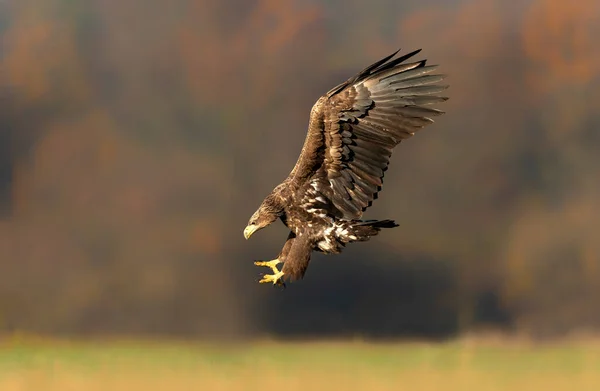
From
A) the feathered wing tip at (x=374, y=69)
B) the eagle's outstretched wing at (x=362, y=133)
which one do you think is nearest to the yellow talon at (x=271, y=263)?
the eagle's outstretched wing at (x=362, y=133)

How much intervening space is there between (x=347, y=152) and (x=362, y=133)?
37 centimetres

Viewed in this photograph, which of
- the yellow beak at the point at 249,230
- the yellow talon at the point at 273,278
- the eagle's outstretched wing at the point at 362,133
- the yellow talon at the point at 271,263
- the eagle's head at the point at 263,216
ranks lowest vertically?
the yellow talon at the point at 273,278

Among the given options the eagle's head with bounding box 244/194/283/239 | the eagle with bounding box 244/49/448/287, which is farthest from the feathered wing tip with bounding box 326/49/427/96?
A: the eagle's head with bounding box 244/194/283/239

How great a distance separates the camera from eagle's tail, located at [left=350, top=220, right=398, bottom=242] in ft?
29.1

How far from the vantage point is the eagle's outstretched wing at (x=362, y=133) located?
9273mm

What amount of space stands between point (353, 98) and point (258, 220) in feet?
7.44

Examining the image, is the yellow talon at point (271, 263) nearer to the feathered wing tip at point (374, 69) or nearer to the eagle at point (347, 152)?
the eagle at point (347, 152)

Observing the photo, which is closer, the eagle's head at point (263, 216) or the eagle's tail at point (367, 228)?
the eagle's tail at point (367, 228)

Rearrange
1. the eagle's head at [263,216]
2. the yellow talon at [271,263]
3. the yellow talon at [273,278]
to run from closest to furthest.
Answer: the yellow talon at [273,278], the yellow talon at [271,263], the eagle's head at [263,216]

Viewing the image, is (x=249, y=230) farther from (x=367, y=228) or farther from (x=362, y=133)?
(x=362, y=133)

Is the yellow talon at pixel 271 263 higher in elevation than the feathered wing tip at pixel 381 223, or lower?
lower

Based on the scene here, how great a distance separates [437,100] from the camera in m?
9.42

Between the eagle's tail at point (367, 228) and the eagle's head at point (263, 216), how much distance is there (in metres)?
1.16

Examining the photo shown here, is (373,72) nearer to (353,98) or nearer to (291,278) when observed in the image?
(353,98)
